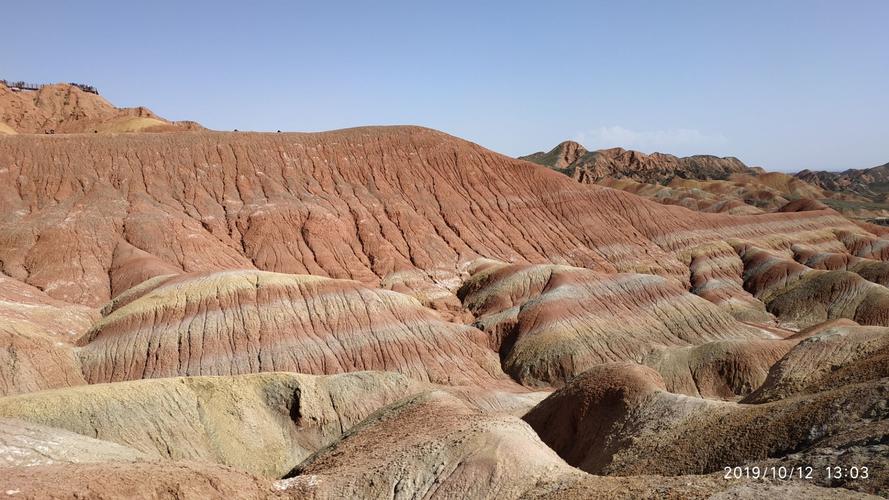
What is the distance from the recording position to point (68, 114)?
123m

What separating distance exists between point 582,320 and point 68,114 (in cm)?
11692

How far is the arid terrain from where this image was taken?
1795 centimetres

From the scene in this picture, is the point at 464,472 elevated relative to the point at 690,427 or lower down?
lower down

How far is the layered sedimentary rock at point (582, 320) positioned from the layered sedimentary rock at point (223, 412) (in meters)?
16.6

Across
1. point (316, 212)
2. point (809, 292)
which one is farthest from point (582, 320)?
point (316, 212)

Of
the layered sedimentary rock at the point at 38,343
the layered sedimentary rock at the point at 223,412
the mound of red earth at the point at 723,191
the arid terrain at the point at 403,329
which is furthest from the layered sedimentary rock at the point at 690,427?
the mound of red earth at the point at 723,191

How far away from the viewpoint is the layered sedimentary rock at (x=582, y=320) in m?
50.1

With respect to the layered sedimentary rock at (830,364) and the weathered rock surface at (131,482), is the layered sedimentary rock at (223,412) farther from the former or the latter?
the layered sedimentary rock at (830,364)

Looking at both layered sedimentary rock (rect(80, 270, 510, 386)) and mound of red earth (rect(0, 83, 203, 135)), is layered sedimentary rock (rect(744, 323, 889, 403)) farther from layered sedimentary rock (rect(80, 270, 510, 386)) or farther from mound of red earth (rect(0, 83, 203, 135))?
mound of red earth (rect(0, 83, 203, 135))

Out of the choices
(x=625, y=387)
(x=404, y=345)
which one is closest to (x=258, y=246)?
(x=404, y=345)

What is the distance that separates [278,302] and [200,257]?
22839mm

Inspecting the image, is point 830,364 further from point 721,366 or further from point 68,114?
point 68,114

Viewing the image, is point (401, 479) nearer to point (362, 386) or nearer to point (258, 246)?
point (362, 386)
